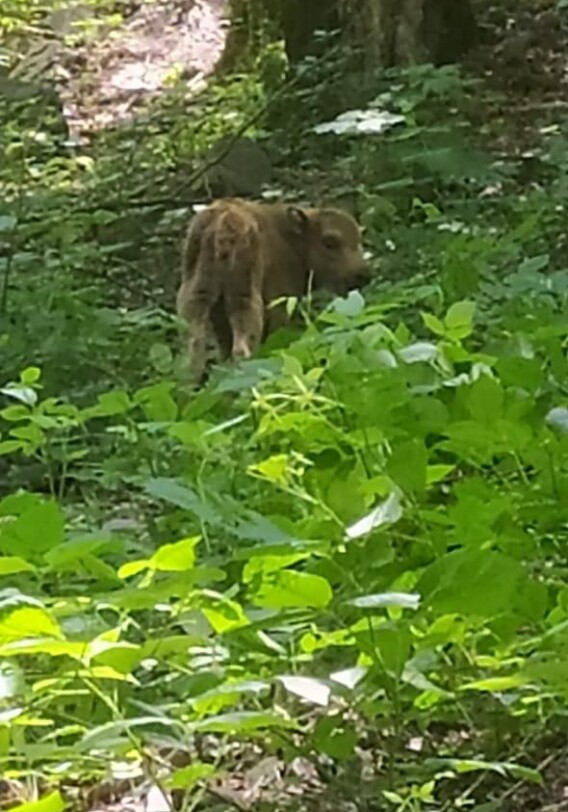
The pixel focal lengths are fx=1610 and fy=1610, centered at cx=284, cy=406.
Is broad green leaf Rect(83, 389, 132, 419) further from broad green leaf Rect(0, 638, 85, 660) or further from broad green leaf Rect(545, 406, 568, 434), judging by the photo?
broad green leaf Rect(0, 638, 85, 660)

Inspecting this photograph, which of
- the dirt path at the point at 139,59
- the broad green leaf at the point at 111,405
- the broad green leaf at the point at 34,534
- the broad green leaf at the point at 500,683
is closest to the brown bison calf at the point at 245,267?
the broad green leaf at the point at 111,405

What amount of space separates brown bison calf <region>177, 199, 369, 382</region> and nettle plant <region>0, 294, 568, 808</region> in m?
3.81

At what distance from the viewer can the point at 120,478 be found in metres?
4.49

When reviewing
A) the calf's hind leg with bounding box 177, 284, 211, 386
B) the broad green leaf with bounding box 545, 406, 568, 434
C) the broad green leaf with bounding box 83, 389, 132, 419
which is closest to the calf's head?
the calf's hind leg with bounding box 177, 284, 211, 386

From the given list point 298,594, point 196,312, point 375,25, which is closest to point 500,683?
point 298,594

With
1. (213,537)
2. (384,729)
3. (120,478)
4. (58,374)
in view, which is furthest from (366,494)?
(58,374)

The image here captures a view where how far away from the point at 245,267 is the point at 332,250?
71 centimetres

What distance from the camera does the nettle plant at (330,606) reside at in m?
2.14

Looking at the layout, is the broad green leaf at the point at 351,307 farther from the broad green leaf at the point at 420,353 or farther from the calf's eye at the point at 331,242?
the calf's eye at the point at 331,242

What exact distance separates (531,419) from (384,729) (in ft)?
3.23

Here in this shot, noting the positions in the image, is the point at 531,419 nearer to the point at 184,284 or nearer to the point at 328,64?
the point at 184,284

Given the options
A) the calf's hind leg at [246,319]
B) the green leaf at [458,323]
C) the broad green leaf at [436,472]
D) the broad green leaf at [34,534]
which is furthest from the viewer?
the calf's hind leg at [246,319]

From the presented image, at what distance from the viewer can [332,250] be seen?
7934 millimetres

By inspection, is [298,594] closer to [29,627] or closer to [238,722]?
[238,722]
